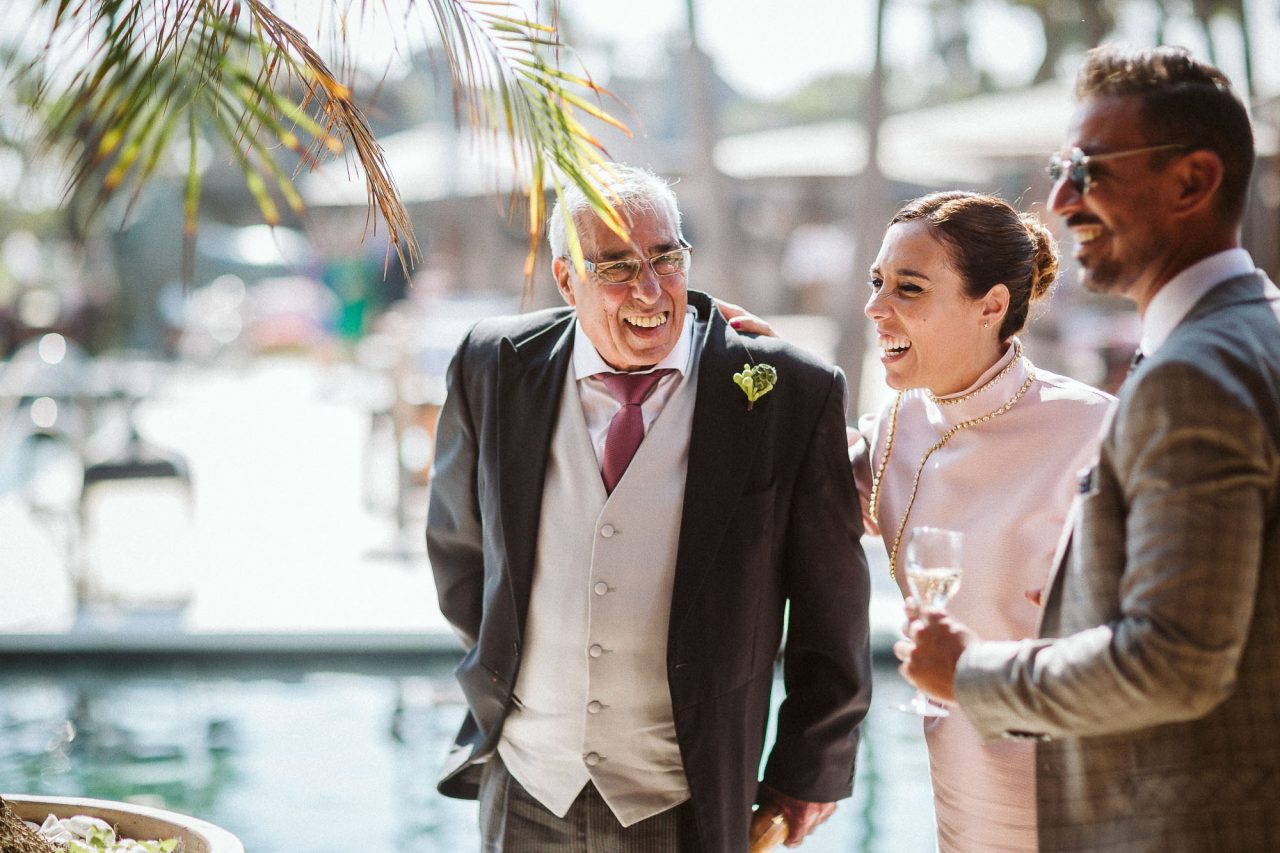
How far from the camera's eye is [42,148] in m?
1.83

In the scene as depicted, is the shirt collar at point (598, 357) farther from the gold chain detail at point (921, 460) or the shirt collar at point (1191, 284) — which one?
the shirt collar at point (1191, 284)

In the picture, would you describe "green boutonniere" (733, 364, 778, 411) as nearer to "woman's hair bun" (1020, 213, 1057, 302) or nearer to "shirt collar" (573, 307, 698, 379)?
"shirt collar" (573, 307, 698, 379)

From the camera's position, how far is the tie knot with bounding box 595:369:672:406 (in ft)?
8.16

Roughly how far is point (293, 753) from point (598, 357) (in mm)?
3600

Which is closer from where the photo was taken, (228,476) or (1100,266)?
(1100,266)

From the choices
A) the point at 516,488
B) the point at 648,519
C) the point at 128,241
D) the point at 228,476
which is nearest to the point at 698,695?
the point at 648,519

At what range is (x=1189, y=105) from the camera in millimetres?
1571

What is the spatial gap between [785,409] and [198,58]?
1.13 metres

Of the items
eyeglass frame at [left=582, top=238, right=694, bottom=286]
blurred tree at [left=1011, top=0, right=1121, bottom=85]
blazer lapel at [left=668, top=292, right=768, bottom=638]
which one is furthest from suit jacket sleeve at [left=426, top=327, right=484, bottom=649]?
blurred tree at [left=1011, top=0, right=1121, bottom=85]

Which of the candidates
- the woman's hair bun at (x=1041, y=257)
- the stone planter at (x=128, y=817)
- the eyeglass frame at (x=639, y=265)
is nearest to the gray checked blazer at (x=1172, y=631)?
the woman's hair bun at (x=1041, y=257)

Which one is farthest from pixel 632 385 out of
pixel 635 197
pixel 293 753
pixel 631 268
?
pixel 293 753

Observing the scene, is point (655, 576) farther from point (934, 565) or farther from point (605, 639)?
point (934, 565)

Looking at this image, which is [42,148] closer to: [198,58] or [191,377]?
[198,58]

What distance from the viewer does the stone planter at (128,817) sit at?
2346mm
